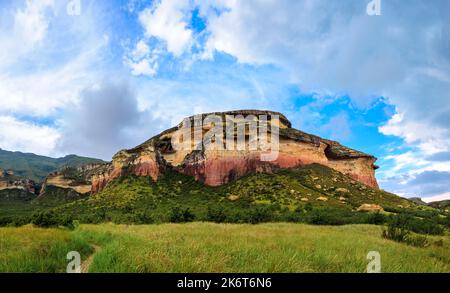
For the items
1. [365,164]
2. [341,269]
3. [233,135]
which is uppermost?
[233,135]

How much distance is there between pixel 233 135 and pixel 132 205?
88.9 ft

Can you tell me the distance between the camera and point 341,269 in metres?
6.37

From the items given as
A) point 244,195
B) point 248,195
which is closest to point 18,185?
point 244,195

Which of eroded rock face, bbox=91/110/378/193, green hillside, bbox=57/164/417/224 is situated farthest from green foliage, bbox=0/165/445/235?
eroded rock face, bbox=91/110/378/193
